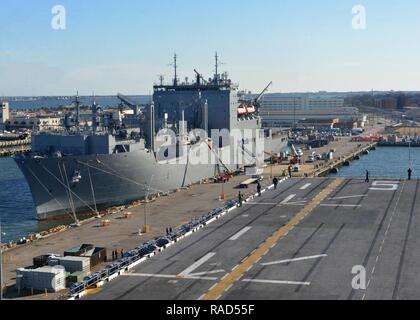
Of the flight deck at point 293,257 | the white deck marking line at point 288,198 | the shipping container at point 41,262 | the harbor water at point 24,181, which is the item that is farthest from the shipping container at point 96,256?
the white deck marking line at point 288,198

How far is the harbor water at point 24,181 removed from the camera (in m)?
41.7

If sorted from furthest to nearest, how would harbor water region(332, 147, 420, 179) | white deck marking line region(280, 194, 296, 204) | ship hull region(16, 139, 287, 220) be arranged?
harbor water region(332, 147, 420, 179) → ship hull region(16, 139, 287, 220) → white deck marking line region(280, 194, 296, 204)

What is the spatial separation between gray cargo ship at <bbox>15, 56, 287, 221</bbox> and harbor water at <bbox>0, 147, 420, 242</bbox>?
221 cm

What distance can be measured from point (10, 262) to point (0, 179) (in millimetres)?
43335

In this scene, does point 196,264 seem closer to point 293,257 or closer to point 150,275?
point 150,275

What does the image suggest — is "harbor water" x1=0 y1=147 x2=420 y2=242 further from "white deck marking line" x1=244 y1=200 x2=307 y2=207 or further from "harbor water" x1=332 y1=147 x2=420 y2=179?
"white deck marking line" x1=244 y1=200 x2=307 y2=207

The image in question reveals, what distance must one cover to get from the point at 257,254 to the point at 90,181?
2129 centimetres

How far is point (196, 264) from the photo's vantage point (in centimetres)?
2398

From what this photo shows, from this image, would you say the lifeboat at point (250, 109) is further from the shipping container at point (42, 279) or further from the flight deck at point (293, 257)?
the shipping container at point (42, 279)

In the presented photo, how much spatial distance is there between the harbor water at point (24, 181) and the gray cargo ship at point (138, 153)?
7.25 ft

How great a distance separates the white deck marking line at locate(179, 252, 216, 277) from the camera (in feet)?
74.4

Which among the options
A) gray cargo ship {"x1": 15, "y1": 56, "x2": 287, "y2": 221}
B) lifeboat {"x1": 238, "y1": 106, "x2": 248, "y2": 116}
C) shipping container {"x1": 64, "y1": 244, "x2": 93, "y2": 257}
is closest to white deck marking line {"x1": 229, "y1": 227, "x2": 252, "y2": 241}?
shipping container {"x1": 64, "y1": 244, "x2": 93, "y2": 257}

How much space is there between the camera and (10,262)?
26500 mm
